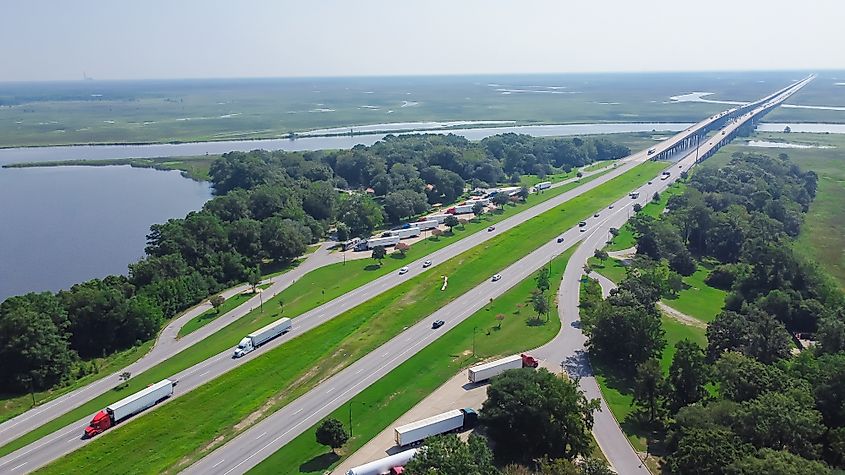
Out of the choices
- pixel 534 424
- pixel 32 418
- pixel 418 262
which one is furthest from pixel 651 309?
pixel 32 418

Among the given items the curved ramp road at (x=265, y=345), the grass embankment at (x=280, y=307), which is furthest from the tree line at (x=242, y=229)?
the grass embankment at (x=280, y=307)

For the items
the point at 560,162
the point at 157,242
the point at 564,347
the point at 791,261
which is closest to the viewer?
the point at 564,347

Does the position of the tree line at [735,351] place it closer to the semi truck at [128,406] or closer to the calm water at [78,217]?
the semi truck at [128,406]

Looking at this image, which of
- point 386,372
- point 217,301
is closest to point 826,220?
point 386,372

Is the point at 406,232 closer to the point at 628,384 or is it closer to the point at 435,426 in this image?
the point at 628,384

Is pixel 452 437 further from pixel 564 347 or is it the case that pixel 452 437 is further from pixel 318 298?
pixel 318 298

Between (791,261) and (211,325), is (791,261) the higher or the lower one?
the higher one

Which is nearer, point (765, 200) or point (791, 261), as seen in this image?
point (791, 261)
